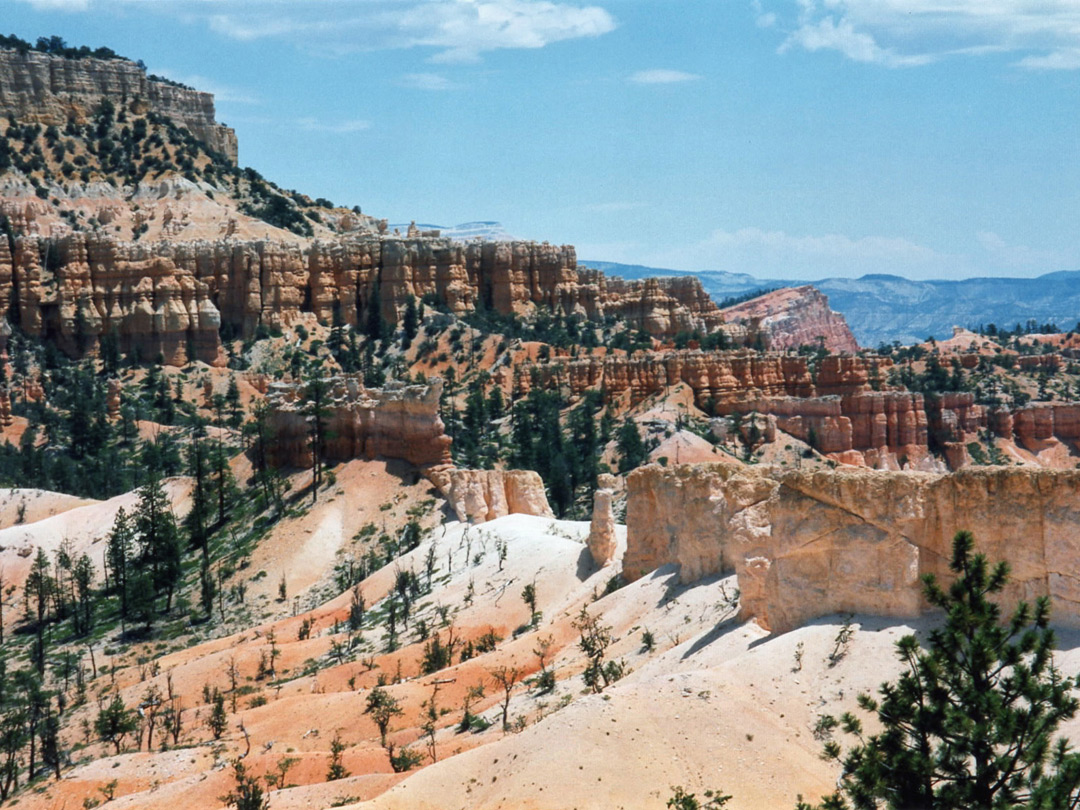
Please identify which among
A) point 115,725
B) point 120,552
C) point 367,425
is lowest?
point 115,725

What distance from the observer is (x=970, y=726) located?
81.6 ft

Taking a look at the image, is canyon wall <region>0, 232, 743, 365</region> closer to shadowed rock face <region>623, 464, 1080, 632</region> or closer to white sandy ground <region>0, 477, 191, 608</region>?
white sandy ground <region>0, 477, 191, 608</region>

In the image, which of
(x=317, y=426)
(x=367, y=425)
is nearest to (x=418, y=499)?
(x=367, y=425)

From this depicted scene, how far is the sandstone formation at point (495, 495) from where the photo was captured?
230 feet

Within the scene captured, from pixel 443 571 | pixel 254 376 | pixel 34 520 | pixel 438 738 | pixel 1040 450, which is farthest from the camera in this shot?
pixel 1040 450

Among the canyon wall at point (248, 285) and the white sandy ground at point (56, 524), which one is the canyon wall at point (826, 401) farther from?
the white sandy ground at point (56, 524)

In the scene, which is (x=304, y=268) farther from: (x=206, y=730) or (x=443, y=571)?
(x=206, y=730)

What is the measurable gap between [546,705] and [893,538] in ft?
34.5

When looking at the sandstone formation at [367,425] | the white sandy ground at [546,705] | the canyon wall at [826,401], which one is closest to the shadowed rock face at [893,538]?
the white sandy ground at [546,705]

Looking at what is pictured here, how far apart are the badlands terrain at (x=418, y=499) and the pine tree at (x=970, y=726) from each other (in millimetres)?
3246

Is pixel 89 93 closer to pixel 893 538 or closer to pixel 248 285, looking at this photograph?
pixel 248 285

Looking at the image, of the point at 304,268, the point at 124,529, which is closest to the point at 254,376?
the point at 304,268

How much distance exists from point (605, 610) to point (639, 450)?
50244 mm

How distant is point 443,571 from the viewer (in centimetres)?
6475
